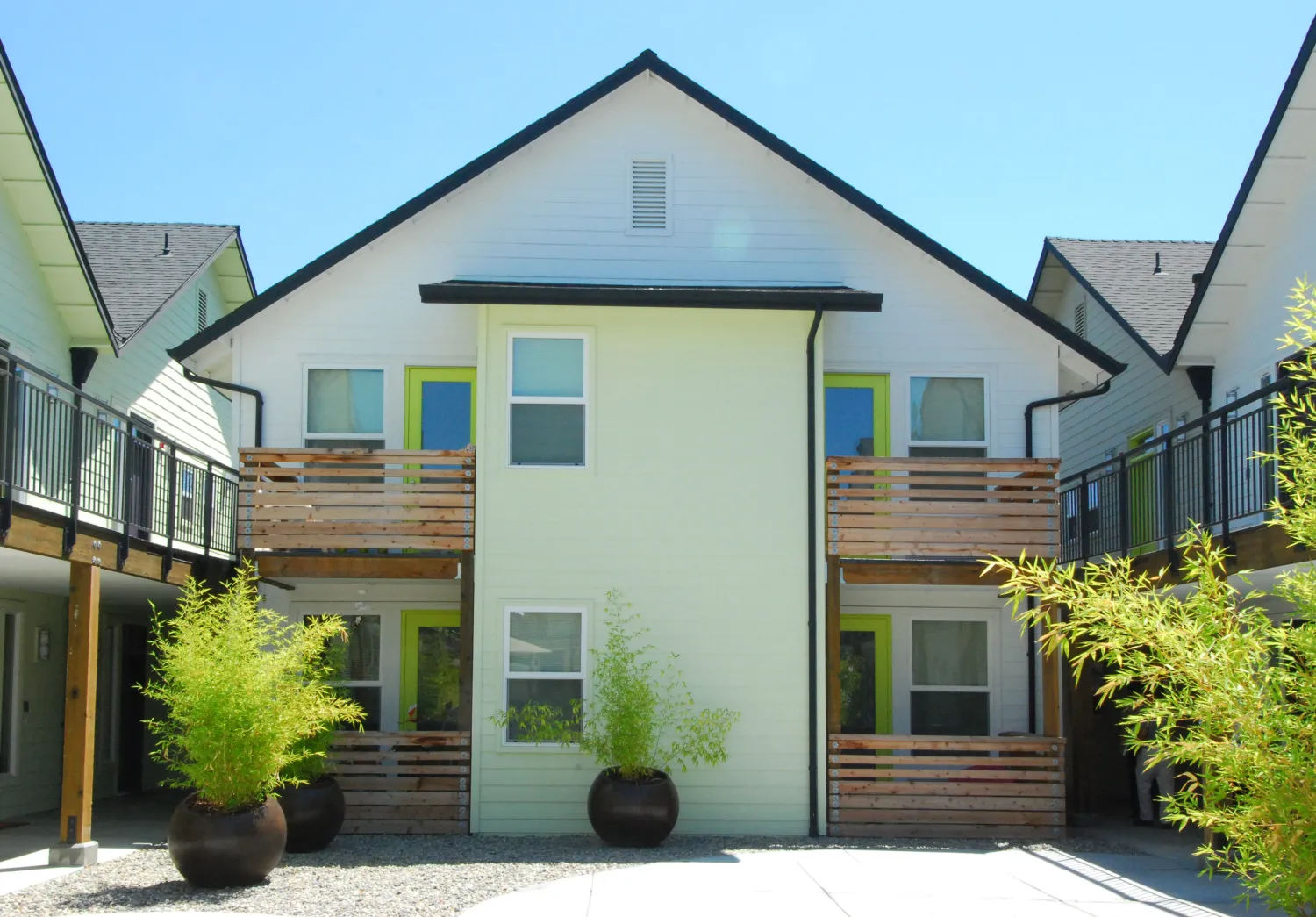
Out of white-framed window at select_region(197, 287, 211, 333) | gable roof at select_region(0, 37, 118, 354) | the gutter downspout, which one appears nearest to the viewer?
gable roof at select_region(0, 37, 118, 354)

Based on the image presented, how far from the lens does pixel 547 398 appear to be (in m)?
14.8

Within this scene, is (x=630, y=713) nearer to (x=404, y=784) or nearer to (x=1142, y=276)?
(x=404, y=784)

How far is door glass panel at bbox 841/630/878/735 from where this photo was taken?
16.0 m

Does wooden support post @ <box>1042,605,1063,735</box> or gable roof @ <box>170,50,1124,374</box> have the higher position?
gable roof @ <box>170,50,1124,374</box>

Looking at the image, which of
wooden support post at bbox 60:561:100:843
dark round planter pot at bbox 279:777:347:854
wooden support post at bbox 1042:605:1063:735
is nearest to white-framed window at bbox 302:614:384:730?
dark round planter pot at bbox 279:777:347:854

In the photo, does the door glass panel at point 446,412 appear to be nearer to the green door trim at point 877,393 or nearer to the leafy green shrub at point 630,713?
the leafy green shrub at point 630,713

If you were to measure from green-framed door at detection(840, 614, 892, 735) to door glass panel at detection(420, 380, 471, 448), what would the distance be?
4934mm

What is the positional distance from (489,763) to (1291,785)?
9.87 m

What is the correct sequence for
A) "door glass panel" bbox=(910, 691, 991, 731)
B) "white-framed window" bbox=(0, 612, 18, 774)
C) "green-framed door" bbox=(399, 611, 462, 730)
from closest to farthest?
1. "green-framed door" bbox=(399, 611, 462, 730)
2. "door glass panel" bbox=(910, 691, 991, 731)
3. "white-framed window" bbox=(0, 612, 18, 774)

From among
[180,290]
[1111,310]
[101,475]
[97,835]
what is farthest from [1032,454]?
[180,290]

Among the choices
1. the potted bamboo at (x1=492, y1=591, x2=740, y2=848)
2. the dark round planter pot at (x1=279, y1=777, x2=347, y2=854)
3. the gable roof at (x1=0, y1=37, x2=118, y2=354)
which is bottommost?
the dark round planter pot at (x1=279, y1=777, x2=347, y2=854)

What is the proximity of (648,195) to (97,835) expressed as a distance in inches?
363

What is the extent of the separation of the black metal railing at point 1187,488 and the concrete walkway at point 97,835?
33.1 feet

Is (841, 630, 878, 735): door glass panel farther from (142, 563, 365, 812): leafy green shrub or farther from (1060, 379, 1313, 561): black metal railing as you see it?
(142, 563, 365, 812): leafy green shrub
